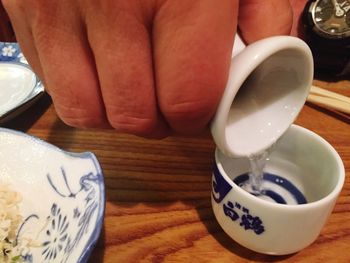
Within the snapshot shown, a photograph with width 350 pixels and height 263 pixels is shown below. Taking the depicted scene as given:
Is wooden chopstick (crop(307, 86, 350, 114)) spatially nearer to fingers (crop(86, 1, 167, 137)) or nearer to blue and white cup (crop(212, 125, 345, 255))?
blue and white cup (crop(212, 125, 345, 255))

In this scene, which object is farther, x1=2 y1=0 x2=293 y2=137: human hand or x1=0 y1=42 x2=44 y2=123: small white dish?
x1=0 y1=42 x2=44 y2=123: small white dish

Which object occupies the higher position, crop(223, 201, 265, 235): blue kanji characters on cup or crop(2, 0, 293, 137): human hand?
crop(2, 0, 293, 137): human hand

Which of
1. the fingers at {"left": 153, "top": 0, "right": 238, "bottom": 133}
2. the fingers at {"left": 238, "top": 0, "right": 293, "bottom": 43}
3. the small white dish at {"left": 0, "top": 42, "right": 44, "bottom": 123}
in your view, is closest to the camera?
the fingers at {"left": 153, "top": 0, "right": 238, "bottom": 133}

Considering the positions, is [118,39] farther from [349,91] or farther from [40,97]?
[349,91]

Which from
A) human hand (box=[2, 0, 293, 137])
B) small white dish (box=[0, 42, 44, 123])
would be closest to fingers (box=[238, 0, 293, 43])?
human hand (box=[2, 0, 293, 137])

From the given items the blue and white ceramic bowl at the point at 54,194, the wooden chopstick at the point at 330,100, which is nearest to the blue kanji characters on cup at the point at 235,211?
the blue and white ceramic bowl at the point at 54,194

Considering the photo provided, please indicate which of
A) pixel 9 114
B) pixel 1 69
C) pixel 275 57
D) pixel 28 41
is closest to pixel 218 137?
pixel 275 57

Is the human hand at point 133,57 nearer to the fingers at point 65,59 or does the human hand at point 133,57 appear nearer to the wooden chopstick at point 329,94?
the fingers at point 65,59
